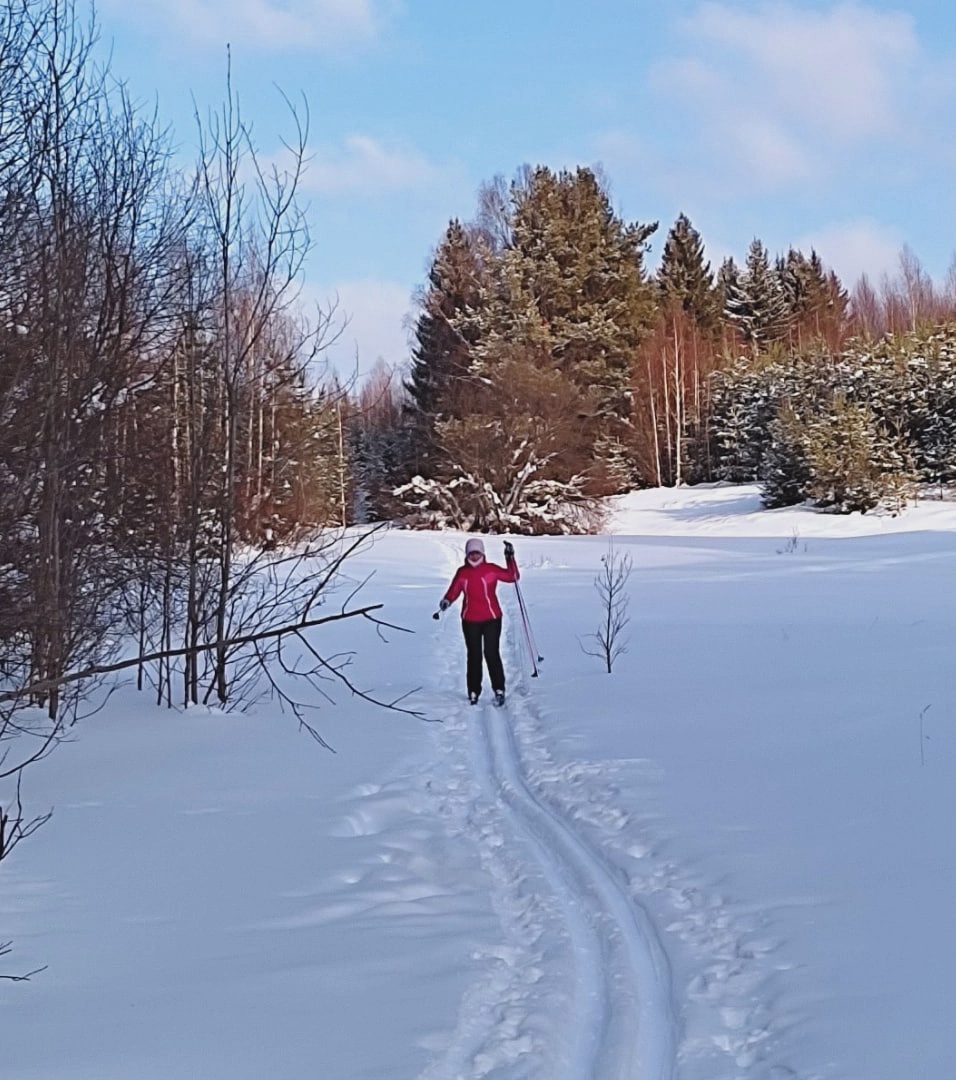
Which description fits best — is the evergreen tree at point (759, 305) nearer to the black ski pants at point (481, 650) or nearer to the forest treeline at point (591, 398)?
the forest treeline at point (591, 398)

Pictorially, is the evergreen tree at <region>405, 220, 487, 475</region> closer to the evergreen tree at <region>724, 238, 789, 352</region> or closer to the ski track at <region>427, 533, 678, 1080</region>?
the evergreen tree at <region>724, 238, 789, 352</region>

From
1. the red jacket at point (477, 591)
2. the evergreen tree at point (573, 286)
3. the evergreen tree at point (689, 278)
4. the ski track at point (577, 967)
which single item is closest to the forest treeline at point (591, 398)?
the evergreen tree at point (573, 286)

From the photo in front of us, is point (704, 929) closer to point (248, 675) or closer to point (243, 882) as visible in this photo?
point (243, 882)

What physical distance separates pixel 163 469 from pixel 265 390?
48.0 inches

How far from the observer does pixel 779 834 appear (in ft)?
17.4

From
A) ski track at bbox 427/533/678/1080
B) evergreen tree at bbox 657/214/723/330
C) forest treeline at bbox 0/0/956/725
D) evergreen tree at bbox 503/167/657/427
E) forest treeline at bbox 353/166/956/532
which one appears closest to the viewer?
ski track at bbox 427/533/678/1080

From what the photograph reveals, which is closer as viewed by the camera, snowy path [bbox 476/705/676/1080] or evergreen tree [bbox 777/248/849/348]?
snowy path [bbox 476/705/676/1080]

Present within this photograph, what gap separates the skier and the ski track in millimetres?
3326

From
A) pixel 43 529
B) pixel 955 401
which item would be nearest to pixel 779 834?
pixel 43 529

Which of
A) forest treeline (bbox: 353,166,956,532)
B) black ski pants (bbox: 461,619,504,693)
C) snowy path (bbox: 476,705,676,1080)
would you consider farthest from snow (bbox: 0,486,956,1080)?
forest treeline (bbox: 353,166,956,532)

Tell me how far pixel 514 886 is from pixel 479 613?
17.2 feet

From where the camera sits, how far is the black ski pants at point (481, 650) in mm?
9758

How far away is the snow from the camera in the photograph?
337cm

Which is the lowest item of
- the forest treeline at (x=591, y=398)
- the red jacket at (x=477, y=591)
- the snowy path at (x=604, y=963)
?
the snowy path at (x=604, y=963)
